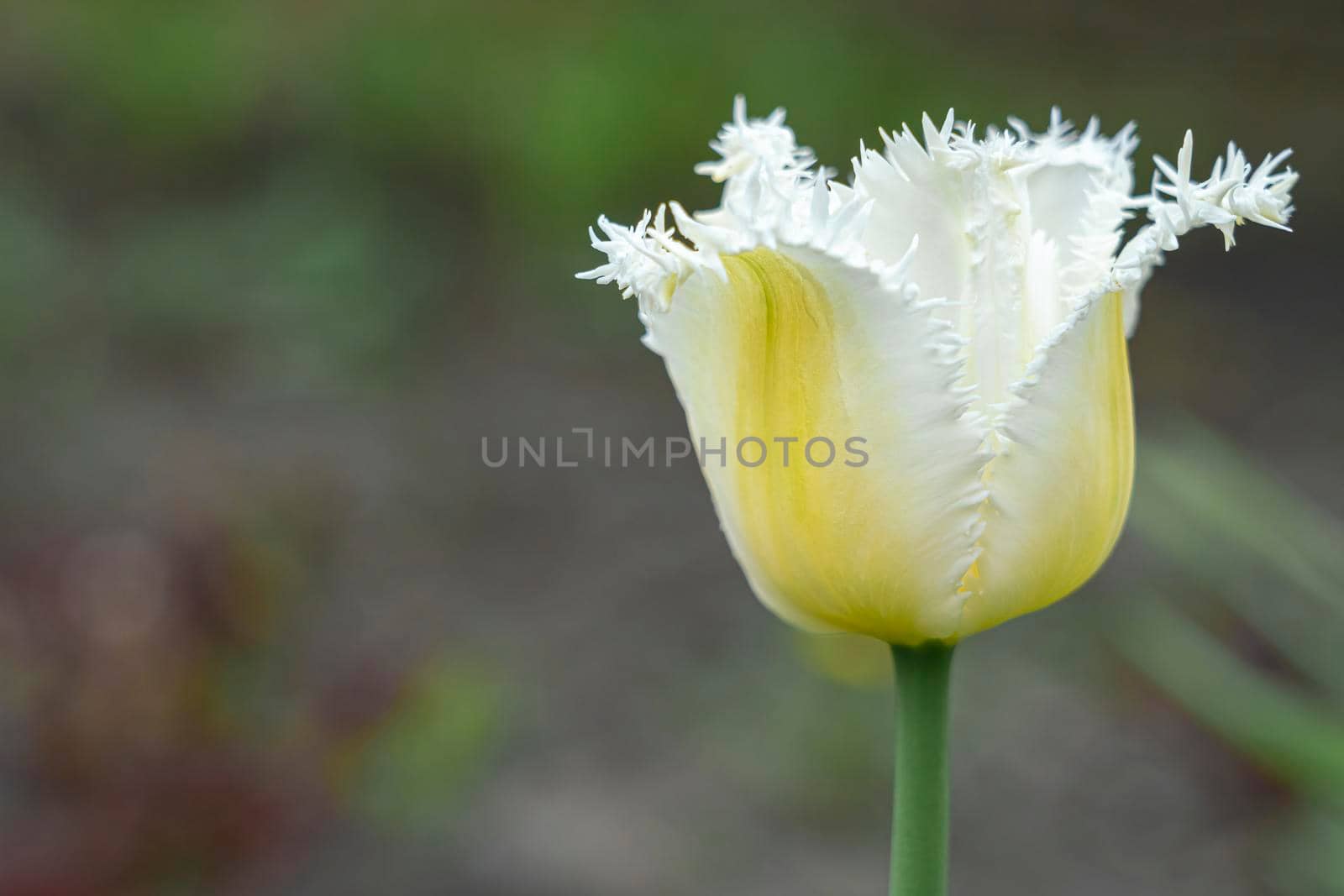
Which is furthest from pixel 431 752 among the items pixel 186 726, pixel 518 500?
pixel 518 500

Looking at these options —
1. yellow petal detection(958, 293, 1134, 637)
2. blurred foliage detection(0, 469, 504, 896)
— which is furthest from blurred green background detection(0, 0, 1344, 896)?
yellow petal detection(958, 293, 1134, 637)

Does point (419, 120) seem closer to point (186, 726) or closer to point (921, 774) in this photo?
point (186, 726)

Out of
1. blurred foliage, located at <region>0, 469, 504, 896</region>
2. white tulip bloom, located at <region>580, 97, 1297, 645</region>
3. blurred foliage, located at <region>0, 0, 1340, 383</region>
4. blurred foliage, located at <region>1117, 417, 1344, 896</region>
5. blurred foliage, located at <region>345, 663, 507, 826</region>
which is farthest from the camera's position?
blurred foliage, located at <region>0, 0, 1340, 383</region>

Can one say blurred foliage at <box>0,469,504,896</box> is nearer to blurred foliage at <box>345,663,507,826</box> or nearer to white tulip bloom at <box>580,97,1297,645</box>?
blurred foliage at <box>345,663,507,826</box>

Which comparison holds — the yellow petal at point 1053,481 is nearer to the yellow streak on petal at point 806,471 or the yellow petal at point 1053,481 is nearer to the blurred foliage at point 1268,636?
the yellow streak on petal at point 806,471

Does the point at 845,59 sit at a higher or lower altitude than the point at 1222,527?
higher

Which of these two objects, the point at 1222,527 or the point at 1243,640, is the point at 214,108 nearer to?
the point at 1243,640

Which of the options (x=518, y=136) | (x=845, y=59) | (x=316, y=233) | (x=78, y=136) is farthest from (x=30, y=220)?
(x=845, y=59)

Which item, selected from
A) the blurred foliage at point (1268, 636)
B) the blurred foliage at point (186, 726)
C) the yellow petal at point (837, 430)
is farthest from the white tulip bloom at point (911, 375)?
the blurred foliage at point (186, 726)

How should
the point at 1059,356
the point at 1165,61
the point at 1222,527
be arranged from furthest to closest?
the point at 1165,61, the point at 1222,527, the point at 1059,356
